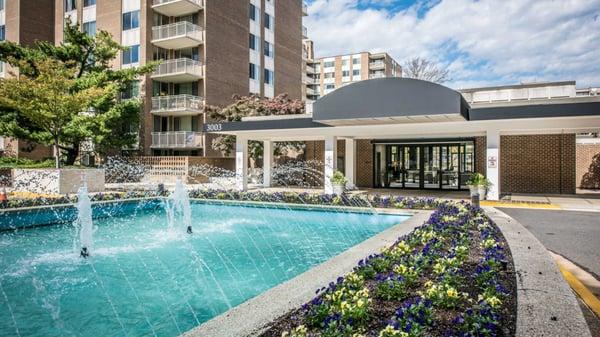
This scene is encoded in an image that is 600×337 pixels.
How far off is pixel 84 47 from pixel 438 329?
3199cm

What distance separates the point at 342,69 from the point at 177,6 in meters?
62.3

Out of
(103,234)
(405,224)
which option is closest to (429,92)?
(405,224)

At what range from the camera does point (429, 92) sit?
13930 millimetres

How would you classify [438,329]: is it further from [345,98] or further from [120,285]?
[345,98]

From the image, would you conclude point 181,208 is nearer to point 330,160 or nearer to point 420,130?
point 330,160

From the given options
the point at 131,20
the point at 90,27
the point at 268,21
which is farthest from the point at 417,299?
the point at 268,21

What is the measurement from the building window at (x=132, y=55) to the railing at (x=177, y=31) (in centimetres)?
171

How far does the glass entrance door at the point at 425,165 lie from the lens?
22.3 metres

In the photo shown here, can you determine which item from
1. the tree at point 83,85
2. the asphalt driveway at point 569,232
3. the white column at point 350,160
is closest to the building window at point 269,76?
the tree at point 83,85

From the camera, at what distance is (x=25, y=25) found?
37.0m

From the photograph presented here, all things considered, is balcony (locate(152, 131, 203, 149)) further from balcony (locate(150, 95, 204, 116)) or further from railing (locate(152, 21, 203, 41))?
railing (locate(152, 21, 203, 41))

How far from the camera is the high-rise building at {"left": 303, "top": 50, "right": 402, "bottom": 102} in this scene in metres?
87.8

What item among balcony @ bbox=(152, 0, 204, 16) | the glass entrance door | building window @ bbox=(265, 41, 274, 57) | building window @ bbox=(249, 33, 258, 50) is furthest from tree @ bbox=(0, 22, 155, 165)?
the glass entrance door

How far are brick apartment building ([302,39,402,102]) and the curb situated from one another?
3179 inches
